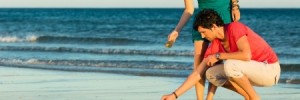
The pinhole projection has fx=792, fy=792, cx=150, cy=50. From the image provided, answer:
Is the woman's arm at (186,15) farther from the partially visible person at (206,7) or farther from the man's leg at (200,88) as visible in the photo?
the man's leg at (200,88)

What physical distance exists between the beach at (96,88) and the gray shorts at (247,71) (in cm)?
225

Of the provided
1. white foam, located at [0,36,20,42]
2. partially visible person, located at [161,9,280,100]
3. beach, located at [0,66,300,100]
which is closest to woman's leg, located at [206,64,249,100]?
partially visible person, located at [161,9,280,100]

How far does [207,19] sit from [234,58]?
0.41 metres

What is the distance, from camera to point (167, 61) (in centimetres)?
1579

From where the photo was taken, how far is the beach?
9.30 metres

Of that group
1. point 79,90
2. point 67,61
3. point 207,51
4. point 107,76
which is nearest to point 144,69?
point 107,76

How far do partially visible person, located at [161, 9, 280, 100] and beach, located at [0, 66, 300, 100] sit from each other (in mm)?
2272

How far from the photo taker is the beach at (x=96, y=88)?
9.30 m

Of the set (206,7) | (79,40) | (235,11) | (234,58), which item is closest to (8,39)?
(79,40)

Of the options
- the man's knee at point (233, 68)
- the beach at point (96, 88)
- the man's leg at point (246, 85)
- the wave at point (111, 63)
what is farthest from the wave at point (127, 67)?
the man's knee at point (233, 68)

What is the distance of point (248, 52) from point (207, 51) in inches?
19.9

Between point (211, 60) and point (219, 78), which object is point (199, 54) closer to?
point (219, 78)

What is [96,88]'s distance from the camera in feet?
33.9

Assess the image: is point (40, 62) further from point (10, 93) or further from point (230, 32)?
point (230, 32)
